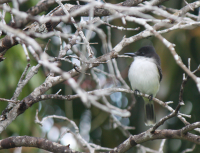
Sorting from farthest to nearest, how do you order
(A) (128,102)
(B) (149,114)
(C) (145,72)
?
(A) (128,102), (B) (149,114), (C) (145,72)

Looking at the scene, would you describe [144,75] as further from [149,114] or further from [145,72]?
[149,114]

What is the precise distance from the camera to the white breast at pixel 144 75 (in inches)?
213

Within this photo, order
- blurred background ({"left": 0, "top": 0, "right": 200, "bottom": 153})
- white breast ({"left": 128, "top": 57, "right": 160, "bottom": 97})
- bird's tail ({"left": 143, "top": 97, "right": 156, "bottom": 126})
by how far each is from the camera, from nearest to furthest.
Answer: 1. white breast ({"left": 128, "top": 57, "right": 160, "bottom": 97})
2. bird's tail ({"left": 143, "top": 97, "right": 156, "bottom": 126})
3. blurred background ({"left": 0, "top": 0, "right": 200, "bottom": 153})

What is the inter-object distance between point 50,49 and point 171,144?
4.23 metres

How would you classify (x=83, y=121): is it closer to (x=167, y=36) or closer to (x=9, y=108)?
(x=167, y=36)

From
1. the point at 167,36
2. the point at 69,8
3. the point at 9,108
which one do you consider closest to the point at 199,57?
the point at 167,36

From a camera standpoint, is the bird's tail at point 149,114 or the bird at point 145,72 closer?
the bird at point 145,72

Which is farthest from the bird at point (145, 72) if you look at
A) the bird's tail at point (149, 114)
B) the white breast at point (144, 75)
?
the bird's tail at point (149, 114)

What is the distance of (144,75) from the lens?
542cm

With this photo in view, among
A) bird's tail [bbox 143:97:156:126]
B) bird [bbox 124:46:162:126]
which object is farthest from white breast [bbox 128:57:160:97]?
bird's tail [bbox 143:97:156:126]

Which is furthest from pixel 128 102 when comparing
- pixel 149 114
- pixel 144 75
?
pixel 144 75

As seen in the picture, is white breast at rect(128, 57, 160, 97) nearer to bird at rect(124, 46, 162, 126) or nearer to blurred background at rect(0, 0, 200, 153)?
bird at rect(124, 46, 162, 126)

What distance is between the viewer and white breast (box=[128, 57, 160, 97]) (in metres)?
5.42

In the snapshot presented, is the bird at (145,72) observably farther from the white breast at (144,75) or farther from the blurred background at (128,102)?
the blurred background at (128,102)
